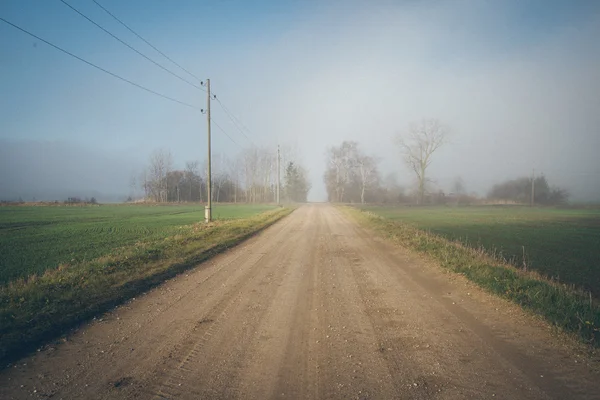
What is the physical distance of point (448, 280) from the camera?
865cm

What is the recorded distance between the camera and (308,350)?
14.8 feet

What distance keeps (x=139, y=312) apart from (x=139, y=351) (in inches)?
72.1

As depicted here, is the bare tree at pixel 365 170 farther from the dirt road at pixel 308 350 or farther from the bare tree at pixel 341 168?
the dirt road at pixel 308 350

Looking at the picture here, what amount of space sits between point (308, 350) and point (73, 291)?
18.8 ft

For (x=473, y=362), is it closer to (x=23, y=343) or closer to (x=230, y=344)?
(x=230, y=344)

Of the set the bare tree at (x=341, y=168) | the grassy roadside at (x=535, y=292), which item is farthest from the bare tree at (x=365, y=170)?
the grassy roadside at (x=535, y=292)

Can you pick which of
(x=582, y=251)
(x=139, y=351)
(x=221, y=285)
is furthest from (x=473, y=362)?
(x=582, y=251)

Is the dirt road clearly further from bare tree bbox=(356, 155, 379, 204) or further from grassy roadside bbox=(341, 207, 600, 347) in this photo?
bare tree bbox=(356, 155, 379, 204)

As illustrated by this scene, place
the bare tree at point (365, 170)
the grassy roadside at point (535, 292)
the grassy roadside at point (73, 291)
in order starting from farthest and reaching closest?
the bare tree at point (365, 170)
the grassy roadside at point (535, 292)
the grassy roadside at point (73, 291)

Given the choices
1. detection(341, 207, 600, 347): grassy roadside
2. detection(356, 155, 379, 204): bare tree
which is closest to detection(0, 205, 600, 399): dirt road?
detection(341, 207, 600, 347): grassy roadside

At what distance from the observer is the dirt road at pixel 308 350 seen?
3.60 meters

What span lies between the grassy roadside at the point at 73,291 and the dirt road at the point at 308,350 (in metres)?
0.46

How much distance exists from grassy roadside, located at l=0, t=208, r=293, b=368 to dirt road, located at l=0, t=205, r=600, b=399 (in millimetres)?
462

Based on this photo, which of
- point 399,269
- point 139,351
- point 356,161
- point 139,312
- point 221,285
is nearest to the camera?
point 139,351
